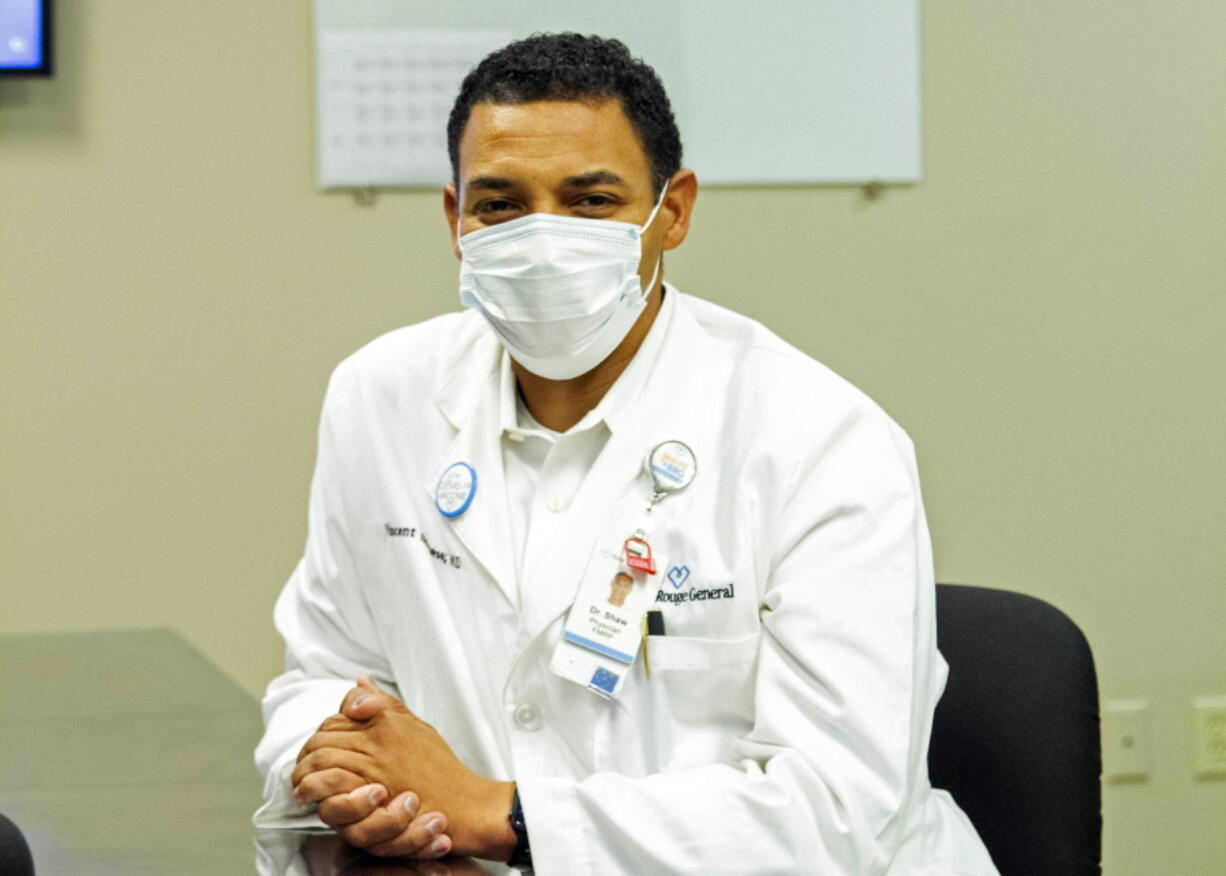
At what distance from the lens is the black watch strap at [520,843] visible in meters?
1.20

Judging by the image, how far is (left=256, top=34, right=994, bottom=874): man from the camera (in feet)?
4.08

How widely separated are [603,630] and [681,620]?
0.09 metres

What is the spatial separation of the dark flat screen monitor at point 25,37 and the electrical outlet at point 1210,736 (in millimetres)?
2424

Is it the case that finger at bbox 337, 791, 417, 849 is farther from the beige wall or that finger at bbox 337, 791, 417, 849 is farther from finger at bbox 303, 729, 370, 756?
the beige wall

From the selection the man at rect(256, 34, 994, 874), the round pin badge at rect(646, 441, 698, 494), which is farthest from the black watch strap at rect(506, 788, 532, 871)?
the round pin badge at rect(646, 441, 698, 494)

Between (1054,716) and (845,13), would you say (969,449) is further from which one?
(1054,716)

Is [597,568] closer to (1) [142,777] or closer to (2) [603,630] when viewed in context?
(2) [603,630]

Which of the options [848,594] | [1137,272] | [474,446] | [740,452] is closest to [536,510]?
[474,446]

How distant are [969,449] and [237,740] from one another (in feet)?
5.10

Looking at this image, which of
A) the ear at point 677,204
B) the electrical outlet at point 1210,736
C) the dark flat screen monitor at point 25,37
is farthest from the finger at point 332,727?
the electrical outlet at point 1210,736

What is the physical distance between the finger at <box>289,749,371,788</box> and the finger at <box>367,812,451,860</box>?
0.11m

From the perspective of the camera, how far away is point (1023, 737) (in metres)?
1.48

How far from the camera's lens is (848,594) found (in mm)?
1332

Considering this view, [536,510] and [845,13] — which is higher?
[845,13]
